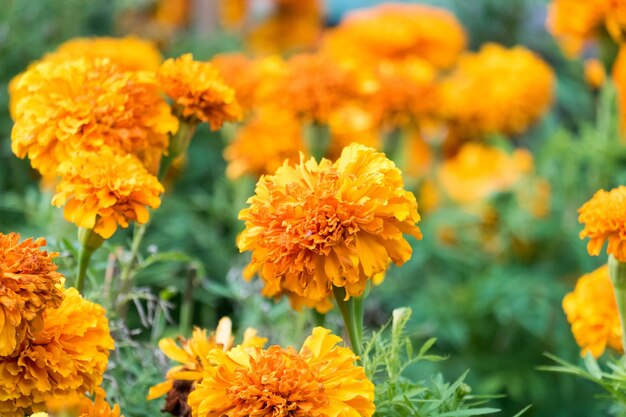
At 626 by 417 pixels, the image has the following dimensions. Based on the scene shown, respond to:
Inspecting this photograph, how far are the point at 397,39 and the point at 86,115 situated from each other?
1.69 m

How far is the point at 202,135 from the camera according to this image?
3.14 metres

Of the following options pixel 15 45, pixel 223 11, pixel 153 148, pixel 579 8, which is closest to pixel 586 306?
pixel 153 148

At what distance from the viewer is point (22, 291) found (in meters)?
0.90

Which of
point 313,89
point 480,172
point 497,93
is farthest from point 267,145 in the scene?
point 480,172

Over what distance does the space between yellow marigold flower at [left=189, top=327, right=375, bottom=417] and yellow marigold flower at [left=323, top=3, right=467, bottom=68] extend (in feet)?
6.06

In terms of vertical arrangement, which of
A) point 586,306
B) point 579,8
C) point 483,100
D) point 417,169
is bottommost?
point 417,169

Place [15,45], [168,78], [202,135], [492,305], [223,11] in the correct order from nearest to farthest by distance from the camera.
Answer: [168,78], [492,305], [15,45], [202,135], [223,11]

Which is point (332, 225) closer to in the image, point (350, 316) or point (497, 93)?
point (350, 316)

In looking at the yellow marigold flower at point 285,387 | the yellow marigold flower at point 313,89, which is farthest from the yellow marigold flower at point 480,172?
the yellow marigold flower at point 285,387

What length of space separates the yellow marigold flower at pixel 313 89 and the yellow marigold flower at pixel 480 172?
2.66ft

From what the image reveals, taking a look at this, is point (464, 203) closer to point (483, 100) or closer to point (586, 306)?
point (483, 100)

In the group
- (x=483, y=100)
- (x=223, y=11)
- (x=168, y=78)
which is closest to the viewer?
(x=168, y=78)

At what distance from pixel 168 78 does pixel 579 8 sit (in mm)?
1058

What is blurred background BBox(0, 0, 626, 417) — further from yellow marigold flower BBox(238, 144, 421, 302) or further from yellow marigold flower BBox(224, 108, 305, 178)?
yellow marigold flower BBox(238, 144, 421, 302)
